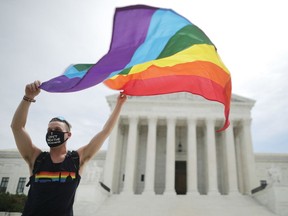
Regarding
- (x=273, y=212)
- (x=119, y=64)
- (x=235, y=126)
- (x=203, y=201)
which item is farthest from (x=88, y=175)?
(x=119, y=64)

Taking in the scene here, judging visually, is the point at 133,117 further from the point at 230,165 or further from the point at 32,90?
the point at 32,90

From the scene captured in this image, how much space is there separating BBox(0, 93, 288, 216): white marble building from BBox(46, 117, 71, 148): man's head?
A: 22.2 m

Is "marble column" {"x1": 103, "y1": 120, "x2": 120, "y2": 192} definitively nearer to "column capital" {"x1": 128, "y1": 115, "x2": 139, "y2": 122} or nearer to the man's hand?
"column capital" {"x1": 128, "y1": 115, "x2": 139, "y2": 122}

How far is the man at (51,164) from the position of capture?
9.31 feet

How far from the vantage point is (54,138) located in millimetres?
3242

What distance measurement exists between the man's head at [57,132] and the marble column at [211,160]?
3060 centimetres

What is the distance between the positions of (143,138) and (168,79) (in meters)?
34.2

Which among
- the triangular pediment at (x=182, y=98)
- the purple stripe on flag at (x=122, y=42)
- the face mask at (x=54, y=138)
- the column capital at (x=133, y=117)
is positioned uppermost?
the triangular pediment at (x=182, y=98)

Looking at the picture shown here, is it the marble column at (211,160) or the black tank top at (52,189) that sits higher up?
the marble column at (211,160)

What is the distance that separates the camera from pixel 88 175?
28266 millimetres

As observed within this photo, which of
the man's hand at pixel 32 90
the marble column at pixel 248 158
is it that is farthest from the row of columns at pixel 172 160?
the man's hand at pixel 32 90

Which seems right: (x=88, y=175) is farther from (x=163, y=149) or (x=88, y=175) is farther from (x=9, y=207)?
(x=163, y=149)

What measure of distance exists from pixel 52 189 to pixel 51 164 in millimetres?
305

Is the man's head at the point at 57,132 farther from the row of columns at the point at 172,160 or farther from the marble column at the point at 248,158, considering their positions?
the marble column at the point at 248,158
